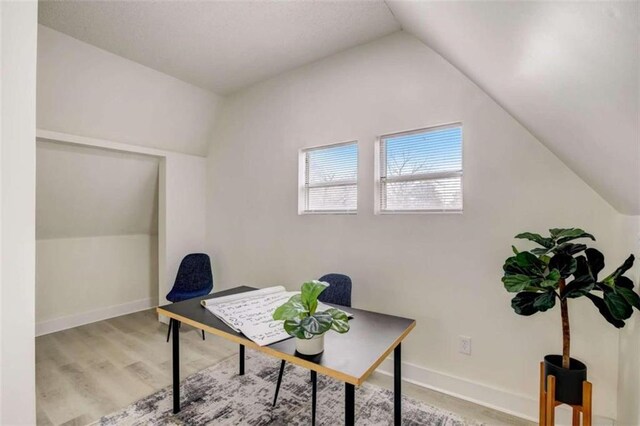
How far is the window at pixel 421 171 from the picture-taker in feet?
7.34

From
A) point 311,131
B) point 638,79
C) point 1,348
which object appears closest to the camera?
point 638,79

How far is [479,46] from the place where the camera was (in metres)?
1.24

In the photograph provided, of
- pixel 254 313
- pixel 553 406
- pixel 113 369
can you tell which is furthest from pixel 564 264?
pixel 113 369

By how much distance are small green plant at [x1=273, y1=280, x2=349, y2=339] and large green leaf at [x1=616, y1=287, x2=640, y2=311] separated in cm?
117

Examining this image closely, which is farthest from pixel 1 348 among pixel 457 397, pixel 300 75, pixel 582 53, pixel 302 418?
pixel 300 75

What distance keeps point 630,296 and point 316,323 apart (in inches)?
52.0

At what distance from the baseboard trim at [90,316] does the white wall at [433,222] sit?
2141 millimetres

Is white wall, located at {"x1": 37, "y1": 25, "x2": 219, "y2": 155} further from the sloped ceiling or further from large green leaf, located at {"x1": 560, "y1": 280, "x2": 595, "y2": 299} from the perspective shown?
large green leaf, located at {"x1": 560, "y1": 280, "x2": 595, "y2": 299}

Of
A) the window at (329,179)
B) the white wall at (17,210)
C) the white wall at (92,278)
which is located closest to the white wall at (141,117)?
the white wall at (92,278)

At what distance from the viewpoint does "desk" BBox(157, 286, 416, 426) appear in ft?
3.92

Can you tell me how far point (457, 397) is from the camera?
2.12m

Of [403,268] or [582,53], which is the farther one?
[403,268]

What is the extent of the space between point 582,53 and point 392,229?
5.95 ft

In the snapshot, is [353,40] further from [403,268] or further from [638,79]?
[638,79]
